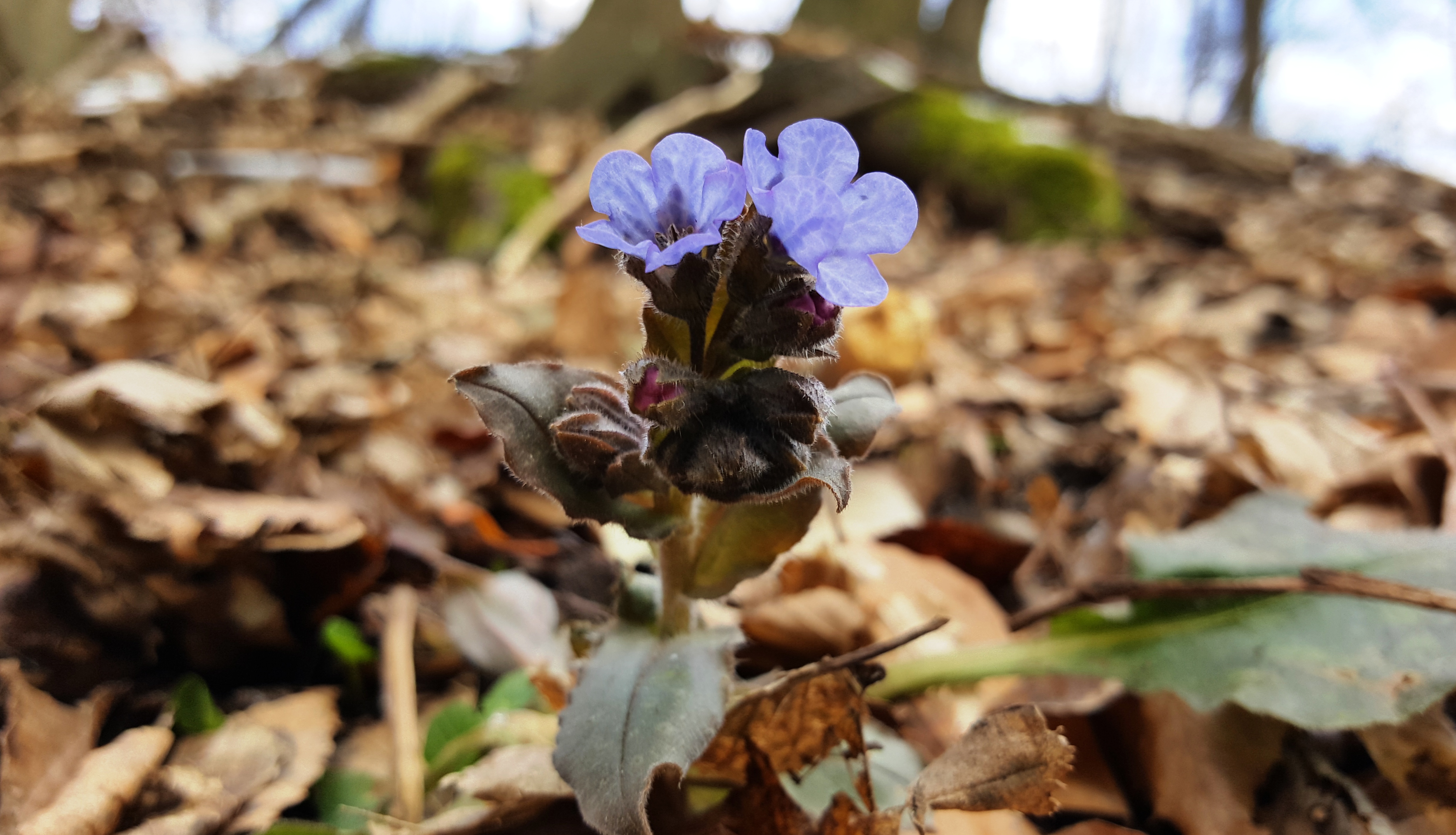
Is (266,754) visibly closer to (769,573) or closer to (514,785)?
(514,785)

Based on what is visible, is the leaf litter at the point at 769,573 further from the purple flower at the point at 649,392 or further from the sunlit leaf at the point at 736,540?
the purple flower at the point at 649,392

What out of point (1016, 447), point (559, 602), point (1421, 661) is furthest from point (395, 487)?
point (1421, 661)

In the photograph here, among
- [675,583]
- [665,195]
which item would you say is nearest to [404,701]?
[675,583]

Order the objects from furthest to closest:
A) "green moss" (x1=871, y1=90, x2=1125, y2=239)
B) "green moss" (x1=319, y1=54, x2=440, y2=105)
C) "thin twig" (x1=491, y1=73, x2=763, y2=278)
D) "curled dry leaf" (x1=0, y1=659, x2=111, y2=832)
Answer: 1. "green moss" (x1=319, y1=54, x2=440, y2=105)
2. "green moss" (x1=871, y1=90, x2=1125, y2=239)
3. "thin twig" (x1=491, y1=73, x2=763, y2=278)
4. "curled dry leaf" (x1=0, y1=659, x2=111, y2=832)

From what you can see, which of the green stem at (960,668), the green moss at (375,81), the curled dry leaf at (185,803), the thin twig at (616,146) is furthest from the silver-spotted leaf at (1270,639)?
the green moss at (375,81)

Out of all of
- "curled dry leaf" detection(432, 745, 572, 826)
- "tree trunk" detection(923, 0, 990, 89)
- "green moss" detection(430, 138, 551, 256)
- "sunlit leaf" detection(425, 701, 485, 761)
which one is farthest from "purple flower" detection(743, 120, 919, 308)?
"tree trunk" detection(923, 0, 990, 89)

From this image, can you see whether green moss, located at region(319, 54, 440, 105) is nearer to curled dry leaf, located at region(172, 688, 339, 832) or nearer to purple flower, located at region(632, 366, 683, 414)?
curled dry leaf, located at region(172, 688, 339, 832)
